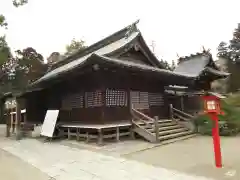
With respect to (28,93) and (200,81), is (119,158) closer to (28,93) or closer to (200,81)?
(28,93)

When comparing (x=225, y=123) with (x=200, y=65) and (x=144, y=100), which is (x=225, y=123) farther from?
(x=200, y=65)

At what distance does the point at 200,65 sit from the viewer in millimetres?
21734

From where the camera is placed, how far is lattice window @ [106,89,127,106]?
11039mm

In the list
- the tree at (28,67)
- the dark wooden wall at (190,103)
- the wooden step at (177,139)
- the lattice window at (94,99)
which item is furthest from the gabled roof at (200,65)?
the tree at (28,67)

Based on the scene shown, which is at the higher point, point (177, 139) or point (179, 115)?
point (179, 115)

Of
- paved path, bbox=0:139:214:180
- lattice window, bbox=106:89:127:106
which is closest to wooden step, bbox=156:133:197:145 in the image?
lattice window, bbox=106:89:127:106

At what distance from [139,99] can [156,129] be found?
10.1ft

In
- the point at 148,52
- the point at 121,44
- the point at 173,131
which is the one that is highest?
the point at 121,44


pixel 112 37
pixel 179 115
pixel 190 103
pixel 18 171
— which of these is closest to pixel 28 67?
pixel 112 37

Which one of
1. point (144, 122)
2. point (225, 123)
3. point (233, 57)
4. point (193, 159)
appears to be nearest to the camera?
point (193, 159)

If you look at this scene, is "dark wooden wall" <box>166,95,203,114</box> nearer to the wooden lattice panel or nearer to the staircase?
the staircase

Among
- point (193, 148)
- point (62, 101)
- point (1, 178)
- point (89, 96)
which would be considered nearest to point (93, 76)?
point (89, 96)

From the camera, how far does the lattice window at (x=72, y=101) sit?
40.5 ft

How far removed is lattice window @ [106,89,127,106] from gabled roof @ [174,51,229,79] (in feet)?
32.4
